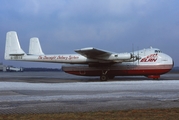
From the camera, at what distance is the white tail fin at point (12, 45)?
3642cm

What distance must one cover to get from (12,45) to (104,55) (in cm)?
1277

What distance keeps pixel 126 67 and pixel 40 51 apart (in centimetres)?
1203

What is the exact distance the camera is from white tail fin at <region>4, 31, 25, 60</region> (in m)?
36.4

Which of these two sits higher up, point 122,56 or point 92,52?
point 92,52

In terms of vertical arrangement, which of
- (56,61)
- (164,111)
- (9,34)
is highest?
(9,34)

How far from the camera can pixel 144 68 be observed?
33.6 metres

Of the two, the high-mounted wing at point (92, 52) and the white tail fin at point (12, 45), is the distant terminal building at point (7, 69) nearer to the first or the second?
the white tail fin at point (12, 45)

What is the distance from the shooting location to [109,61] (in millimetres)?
32812

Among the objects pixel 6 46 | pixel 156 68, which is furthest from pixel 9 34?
pixel 156 68

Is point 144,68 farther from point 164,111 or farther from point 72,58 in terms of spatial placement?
point 164,111

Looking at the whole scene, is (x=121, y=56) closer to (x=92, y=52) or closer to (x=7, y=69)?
(x=92, y=52)

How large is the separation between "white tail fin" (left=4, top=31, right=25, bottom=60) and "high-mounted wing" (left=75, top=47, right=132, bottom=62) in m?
9.59

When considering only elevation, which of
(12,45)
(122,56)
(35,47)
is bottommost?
(122,56)

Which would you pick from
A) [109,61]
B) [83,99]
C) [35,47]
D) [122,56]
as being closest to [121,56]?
[122,56]
